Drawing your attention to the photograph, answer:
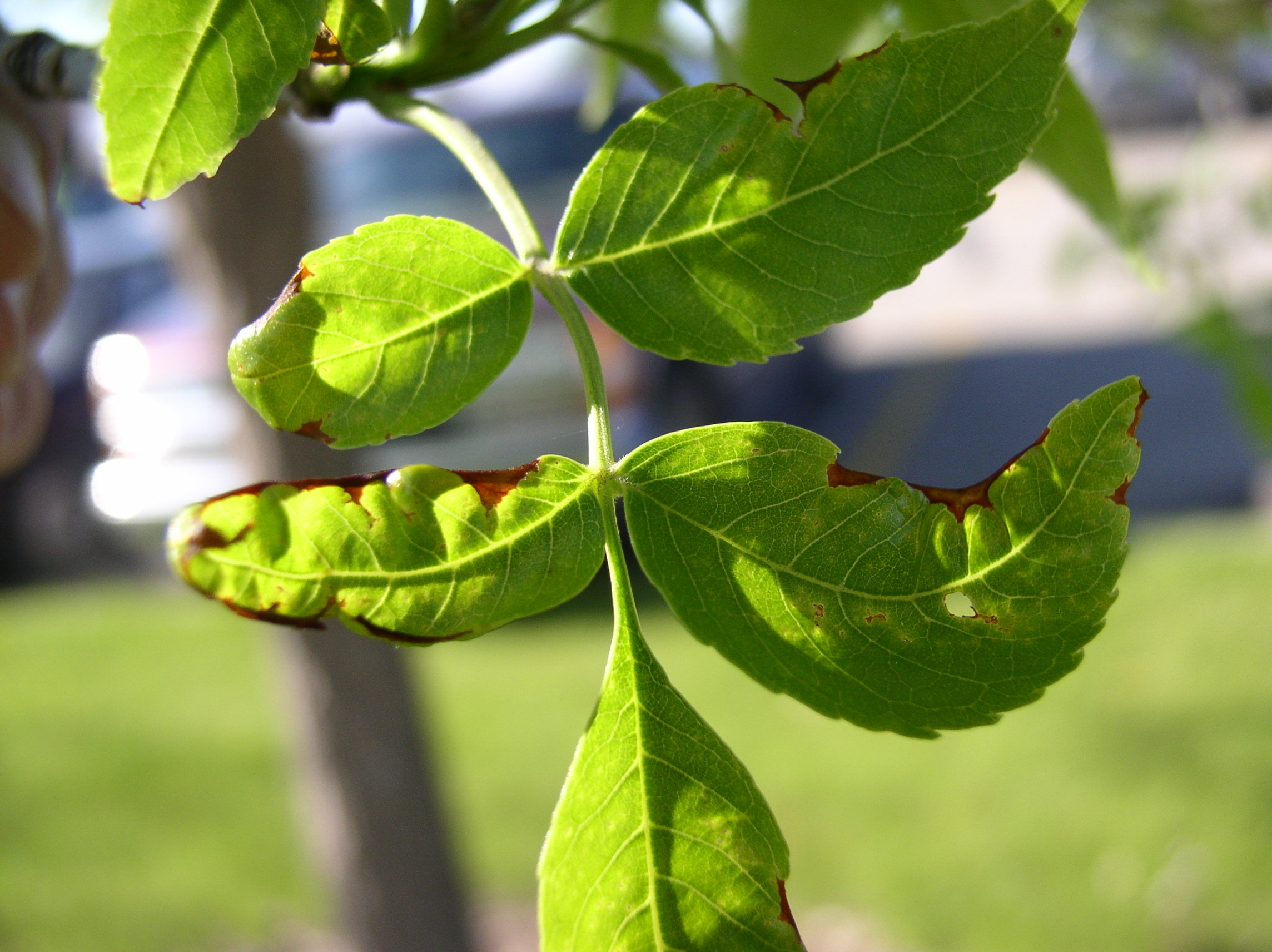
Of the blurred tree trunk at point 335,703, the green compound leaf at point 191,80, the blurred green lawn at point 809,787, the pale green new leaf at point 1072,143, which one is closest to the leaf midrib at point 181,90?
the green compound leaf at point 191,80

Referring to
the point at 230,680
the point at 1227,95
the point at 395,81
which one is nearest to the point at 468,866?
the point at 230,680

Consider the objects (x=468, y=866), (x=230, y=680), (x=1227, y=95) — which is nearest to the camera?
(x=1227, y=95)

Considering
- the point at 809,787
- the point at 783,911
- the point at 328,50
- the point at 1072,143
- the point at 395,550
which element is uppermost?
the point at 1072,143

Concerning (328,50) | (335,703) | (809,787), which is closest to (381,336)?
(328,50)

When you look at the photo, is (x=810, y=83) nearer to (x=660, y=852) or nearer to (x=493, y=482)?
(x=493, y=482)

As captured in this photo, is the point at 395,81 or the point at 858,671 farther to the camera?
the point at 395,81

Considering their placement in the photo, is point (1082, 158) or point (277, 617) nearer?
point (277, 617)

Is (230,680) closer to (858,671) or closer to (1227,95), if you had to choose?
(1227,95)
